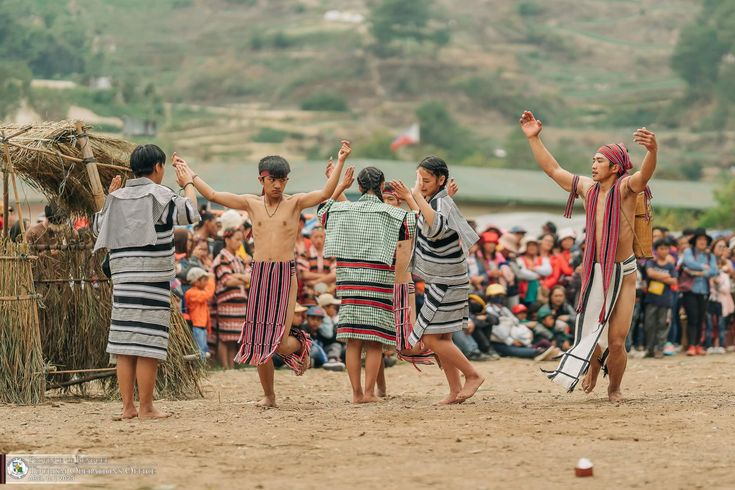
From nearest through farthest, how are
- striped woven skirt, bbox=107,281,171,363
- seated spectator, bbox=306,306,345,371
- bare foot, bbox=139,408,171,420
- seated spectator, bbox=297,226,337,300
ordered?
1. bare foot, bbox=139,408,171,420
2. striped woven skirt, bbox=107,281,171,363
3. seated spectator, bbox=306,306,345,371
4. seated spectator, bbox=297,226,337,300

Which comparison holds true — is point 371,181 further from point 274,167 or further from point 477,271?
point 477,271

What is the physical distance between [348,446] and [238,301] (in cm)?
679

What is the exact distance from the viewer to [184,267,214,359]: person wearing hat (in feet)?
46.7

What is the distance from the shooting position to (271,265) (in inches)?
408

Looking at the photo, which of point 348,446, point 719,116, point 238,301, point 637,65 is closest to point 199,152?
point 719,116

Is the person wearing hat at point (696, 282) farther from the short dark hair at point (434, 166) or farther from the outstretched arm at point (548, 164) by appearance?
the short dark hair at point (434, 166)

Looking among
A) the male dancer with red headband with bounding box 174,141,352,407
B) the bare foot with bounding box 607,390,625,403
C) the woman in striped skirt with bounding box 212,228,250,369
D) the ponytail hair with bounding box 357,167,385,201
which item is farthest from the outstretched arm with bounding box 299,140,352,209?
the woman in striped skirt with bounding box 212,228,250,369

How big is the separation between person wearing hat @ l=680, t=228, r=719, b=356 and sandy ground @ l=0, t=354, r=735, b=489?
6284 mm

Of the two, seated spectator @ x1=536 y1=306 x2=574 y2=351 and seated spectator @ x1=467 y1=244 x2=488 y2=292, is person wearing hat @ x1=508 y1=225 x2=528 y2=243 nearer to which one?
seated spectator @ x1=467 y1=244 x2=488 y2=292

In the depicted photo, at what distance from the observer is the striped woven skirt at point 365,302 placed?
10578 millimetres

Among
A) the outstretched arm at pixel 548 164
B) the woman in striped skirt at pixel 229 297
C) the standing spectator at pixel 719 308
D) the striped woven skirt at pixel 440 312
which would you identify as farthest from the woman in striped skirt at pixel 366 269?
the standing spectator at pixel 719 308

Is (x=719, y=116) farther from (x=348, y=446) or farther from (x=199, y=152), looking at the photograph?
(x=348, y=446)

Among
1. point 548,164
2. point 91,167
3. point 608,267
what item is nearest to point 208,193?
point 91,167

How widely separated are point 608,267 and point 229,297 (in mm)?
5687
